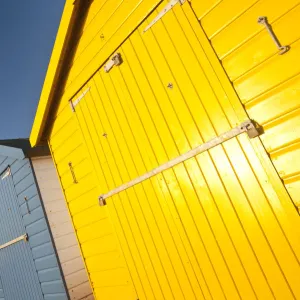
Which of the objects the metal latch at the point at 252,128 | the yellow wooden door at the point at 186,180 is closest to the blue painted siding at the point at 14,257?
the yellow wooden door at the point at 186,180

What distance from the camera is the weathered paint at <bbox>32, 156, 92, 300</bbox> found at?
6156 millimetres

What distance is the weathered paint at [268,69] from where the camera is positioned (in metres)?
2.20

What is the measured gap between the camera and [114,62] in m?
3.71

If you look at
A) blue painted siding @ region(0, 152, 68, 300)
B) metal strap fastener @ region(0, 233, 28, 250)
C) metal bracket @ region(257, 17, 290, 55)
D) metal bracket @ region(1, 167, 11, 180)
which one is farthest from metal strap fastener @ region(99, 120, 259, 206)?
metal bracket @ region(1, 167, 11, 180)

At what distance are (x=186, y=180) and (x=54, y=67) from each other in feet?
10.2

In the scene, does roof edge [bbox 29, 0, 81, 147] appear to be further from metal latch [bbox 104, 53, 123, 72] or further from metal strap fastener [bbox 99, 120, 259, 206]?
metal strap fastener [bbox 99, 120, 259, 206]

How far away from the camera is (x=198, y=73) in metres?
2.82

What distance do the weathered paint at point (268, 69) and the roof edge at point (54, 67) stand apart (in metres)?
2.47

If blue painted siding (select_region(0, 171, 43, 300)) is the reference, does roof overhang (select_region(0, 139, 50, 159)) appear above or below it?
above

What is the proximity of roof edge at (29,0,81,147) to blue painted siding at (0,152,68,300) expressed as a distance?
1.76 m

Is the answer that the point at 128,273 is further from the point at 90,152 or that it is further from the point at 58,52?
the point at 58,52

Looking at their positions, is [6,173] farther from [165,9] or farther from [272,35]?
[272,35]

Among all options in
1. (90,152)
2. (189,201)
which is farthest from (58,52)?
(189,201)

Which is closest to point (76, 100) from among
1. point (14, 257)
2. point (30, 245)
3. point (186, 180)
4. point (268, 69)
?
Answer: point (186, 180)
